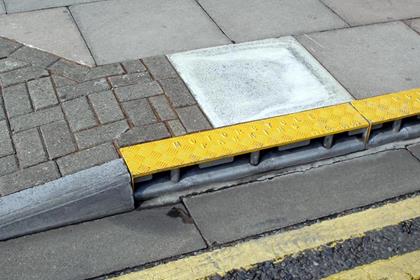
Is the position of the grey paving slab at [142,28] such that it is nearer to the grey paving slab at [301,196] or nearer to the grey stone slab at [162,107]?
the grey stone slab at [162,107]

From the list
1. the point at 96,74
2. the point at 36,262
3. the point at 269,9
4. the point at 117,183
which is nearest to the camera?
the point at 36,262

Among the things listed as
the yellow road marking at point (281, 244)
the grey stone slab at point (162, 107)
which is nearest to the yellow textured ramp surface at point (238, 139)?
the grey stone slab at point (162, 107)

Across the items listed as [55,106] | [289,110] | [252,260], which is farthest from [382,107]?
[55,106]

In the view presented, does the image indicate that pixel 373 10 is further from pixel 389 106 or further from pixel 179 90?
pixel 179 90

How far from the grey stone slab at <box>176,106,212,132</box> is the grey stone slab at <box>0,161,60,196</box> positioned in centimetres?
90

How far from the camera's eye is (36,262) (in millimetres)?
3117

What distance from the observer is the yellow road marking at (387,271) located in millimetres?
3090

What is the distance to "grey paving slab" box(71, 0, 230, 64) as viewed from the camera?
475cm

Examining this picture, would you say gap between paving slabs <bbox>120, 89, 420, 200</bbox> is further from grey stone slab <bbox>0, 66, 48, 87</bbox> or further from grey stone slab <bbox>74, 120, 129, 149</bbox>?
grey stone slab <bbox>0, 66, 48, 87</bbox>

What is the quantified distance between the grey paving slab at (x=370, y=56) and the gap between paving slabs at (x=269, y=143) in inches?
12.3

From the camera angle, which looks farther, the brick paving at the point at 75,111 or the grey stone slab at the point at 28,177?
the brick paving at the point at 75,111

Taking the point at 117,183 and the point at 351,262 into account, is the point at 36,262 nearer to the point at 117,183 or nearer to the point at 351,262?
the point at 117,183

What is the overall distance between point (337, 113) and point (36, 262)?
210 centimetres

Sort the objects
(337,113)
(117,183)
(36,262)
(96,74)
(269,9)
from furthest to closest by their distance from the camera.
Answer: (269,9), (96,74), (337,113), (117,183), (36,262)
